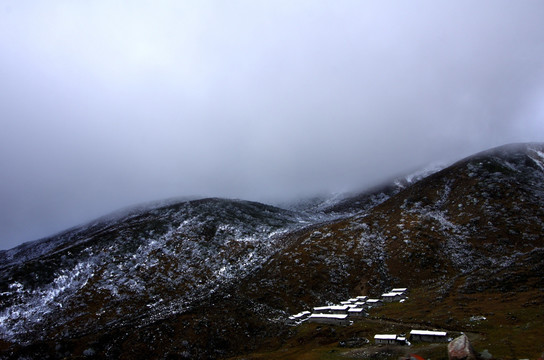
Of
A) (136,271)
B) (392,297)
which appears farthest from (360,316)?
(136,271)

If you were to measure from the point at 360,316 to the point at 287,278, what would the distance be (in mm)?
36710

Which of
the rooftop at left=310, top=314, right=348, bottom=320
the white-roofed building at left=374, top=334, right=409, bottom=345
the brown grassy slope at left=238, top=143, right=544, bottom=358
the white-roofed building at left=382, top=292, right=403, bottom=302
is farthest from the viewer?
the white-roofed building at left=382, top=292, right=403, bottom=302

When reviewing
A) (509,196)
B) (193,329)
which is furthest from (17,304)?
(509,196)

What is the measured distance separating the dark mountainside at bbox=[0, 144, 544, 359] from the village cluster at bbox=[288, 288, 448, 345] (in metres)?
3.54

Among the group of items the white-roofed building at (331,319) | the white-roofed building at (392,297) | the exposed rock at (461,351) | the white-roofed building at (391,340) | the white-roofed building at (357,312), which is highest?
the exposed rock at (461,351)

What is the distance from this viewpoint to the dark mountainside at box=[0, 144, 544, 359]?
66.8 metres

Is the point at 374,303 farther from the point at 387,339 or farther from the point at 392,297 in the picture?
the point at 387,339

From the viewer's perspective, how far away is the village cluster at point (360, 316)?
49.3 metres

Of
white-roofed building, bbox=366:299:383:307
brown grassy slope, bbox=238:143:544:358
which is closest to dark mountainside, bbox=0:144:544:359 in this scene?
brown grassy slope, bbox=238:143:544:358

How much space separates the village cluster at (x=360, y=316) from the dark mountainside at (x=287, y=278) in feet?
11.6

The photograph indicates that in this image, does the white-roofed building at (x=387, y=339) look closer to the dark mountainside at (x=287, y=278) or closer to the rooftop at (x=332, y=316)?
the dark mountainside at (x=287, y=278)

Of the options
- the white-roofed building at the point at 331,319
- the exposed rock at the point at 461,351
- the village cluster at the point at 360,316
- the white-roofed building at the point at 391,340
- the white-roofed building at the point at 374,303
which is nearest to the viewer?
the exposed rock at the point at 461,351

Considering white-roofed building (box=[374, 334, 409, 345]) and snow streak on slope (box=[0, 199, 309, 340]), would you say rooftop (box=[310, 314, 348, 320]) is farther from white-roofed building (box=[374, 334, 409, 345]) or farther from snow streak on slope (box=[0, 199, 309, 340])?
snow streak on slope (box=[0, 199, 309, 340])

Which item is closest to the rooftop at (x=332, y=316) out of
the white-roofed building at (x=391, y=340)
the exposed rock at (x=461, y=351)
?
the white-roofed building at (x=391, y=340)
